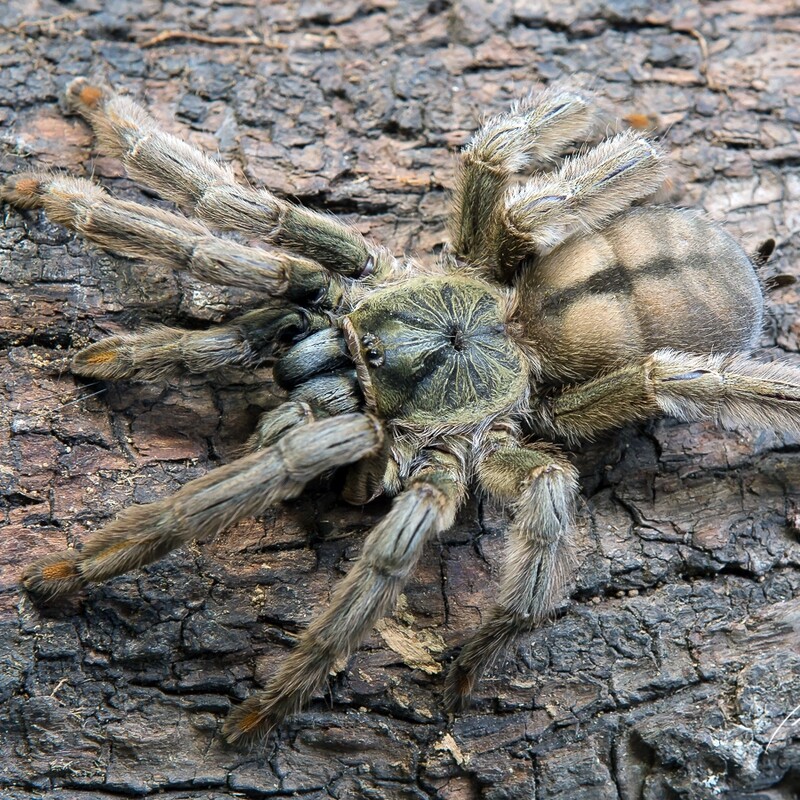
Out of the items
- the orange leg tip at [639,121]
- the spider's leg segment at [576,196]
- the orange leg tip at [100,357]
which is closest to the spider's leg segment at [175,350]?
the orange leg tip at [100,357]

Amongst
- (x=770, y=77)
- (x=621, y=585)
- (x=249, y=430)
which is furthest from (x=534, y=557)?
(x=770, y=77)

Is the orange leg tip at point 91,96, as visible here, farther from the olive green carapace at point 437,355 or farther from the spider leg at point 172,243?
the olive green carapace at point 437,355

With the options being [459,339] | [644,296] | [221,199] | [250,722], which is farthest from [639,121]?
[250,722]

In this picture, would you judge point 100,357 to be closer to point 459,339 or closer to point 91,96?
point 91,96

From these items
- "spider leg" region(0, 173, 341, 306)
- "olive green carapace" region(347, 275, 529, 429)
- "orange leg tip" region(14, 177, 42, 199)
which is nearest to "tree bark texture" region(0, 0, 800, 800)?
"orange leg tip" region(14, 177, 42, 199)

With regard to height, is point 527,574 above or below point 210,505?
below

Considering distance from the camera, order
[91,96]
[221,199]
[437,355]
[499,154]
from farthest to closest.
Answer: [91,96] < [499,154] < [437,355] < [221,199]

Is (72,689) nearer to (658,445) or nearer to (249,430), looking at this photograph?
(249,430)
